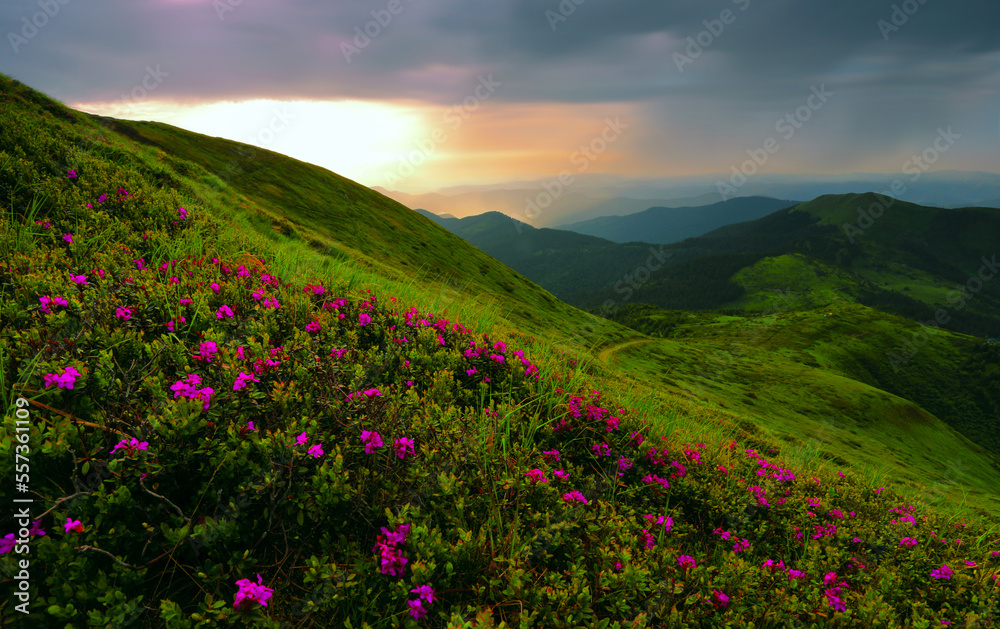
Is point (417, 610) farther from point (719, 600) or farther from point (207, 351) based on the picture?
point (207, 351)

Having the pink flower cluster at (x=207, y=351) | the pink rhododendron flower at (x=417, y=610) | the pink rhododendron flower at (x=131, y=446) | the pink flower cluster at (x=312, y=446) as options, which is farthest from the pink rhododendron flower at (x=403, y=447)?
the pink flower cluster at (x=207, y=351)

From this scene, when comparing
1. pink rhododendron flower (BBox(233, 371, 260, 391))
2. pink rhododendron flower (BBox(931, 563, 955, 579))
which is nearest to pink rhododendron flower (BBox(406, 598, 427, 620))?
pink rhododendron flower (BBox(233, 371, 260, 391))

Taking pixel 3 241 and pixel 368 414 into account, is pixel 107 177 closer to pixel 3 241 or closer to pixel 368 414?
pixel 3 241

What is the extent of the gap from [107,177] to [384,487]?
10067 millimetres

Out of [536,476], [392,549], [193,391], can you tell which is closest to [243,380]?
[193,391]

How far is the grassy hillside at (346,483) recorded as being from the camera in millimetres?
2984

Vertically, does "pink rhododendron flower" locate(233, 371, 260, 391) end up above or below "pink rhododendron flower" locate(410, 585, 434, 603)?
above

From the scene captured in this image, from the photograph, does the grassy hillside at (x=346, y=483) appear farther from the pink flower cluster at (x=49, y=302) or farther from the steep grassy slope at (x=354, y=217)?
the steep grassy slope at (x=354, y=217)

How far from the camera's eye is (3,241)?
5.97 m

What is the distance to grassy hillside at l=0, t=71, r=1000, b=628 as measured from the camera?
2984 millimetres

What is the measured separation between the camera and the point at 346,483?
3631mm

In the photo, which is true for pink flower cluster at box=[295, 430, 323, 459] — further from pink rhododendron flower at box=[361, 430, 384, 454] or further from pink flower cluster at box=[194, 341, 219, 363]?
pink flower cluster at box=[194, 341, 219, 363]

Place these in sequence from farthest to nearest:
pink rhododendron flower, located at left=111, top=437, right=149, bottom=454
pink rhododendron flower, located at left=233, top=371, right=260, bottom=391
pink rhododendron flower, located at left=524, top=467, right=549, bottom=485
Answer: pink rhododendron flower, located at left=524, top=467, right=549, bottom=485, pink rhododendron flower, located at left=233, top=371, right=260, bottom=391, pink rhododendron flower, located at left=111, top=437, right=149, bottom=454

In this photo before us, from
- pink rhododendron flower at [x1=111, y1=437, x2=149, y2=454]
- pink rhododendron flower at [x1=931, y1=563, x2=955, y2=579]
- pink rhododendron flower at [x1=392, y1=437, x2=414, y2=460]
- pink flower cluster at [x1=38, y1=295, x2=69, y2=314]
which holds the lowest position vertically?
pink rhododendron flower at [x1=931, y1=563, x2=955, y2=579]
